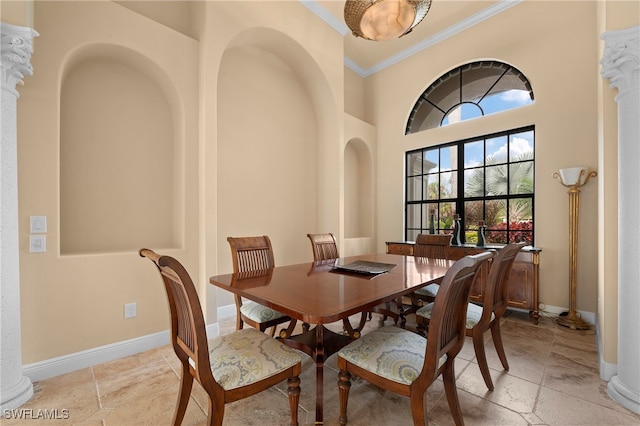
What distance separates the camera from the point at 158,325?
8.07ft

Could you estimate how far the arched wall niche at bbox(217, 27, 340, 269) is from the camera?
3.26 metres

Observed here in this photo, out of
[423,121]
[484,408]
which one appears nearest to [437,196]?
[423,121]

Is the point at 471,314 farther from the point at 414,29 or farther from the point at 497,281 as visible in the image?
the point at 414,29

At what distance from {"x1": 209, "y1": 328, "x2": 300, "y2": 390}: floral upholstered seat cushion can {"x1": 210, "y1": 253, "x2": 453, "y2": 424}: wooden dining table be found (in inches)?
9.2

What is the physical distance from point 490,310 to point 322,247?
1548mm

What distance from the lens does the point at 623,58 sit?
1.66 m

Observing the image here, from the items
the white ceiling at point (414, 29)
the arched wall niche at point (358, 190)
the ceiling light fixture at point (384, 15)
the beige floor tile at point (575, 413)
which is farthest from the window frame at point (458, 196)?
the ceiling light fixture at point (384, 15)

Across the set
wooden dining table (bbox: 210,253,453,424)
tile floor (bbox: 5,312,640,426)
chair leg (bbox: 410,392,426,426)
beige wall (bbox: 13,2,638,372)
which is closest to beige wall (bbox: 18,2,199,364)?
beige wall (bbox: 13,2,638,372)

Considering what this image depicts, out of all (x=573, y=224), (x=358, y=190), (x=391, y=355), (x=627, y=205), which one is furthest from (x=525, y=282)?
(x=358, y=190)

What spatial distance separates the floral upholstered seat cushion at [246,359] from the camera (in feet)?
3.92

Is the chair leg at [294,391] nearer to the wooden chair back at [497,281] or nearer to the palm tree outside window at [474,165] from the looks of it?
the wooden chair back at [497,281]

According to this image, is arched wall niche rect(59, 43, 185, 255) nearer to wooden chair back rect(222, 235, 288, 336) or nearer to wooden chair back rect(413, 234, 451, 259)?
wooden chair back rect(222, 235, 288, 336)

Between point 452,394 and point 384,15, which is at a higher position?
point 384,15

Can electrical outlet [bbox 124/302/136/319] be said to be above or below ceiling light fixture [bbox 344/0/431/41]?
below
